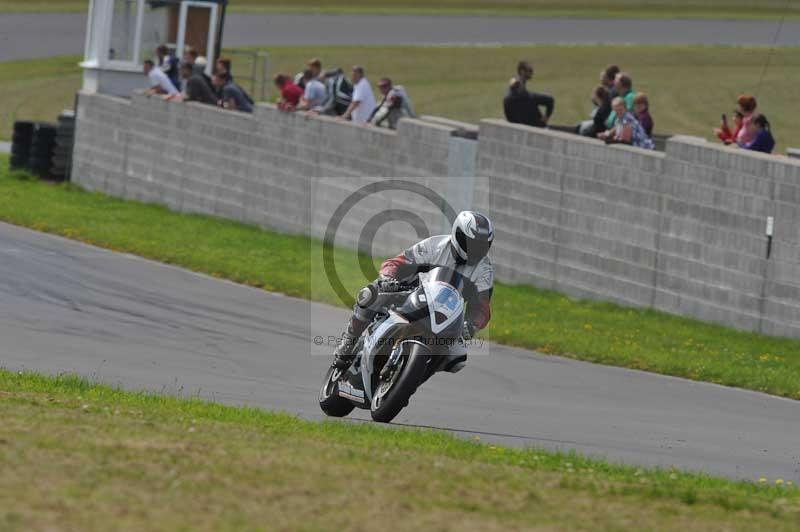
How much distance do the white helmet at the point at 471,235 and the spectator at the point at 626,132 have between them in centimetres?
928

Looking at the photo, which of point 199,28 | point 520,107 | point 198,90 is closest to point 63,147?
point 198,90

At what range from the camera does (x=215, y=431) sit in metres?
8.95

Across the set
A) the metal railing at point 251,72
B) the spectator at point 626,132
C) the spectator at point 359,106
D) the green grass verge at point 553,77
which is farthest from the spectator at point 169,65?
the spectator at point 626,132

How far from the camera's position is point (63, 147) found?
29516 mm

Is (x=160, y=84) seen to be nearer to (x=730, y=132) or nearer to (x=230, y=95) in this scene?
(x=230, y=95)

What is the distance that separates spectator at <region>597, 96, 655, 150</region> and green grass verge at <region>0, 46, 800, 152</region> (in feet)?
47.9

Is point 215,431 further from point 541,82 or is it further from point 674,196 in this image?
point 541,82

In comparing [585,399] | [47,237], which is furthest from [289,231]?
[585,399]

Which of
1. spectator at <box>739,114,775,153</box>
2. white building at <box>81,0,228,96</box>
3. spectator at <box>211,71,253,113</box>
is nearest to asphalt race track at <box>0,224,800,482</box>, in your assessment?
spectator at <box>739,114,775,153</box>

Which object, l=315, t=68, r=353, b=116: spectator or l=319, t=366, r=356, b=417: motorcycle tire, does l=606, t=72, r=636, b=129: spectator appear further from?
l=319, t=366, r=356, b=417: motorcycle tire

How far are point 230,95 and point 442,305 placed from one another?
1631 centimetres

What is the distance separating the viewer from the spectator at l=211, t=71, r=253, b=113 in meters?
26.1

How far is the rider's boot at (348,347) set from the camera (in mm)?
11234

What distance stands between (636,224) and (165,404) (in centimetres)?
997
